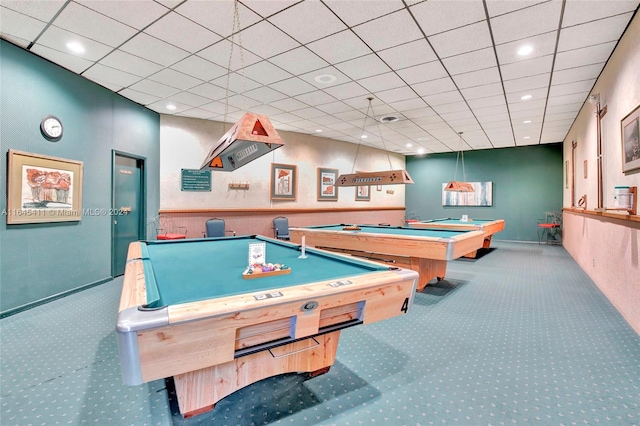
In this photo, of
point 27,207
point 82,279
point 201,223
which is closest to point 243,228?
point 201,223

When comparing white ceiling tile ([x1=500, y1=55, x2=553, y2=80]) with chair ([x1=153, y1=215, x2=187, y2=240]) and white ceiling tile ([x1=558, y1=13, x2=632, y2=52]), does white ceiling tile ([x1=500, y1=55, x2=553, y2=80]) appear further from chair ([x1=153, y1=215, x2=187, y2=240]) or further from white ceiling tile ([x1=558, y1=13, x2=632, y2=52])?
chair ([x1=153, y1=215, x2=187, y2=240])

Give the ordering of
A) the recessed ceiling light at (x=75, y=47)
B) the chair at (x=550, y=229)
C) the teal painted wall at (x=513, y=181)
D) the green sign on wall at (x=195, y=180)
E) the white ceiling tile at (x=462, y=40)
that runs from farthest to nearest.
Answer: the teal painted wall at (x=513, y=181) < the chair at (x=550, y=229) < the green sign on wall at (x=195, y=180) < the recessed ceiling light at (x=75, y=47) < the white ceiling tile at (x=462, y=40)

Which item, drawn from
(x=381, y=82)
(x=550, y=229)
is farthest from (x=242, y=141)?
(x=550, y=229)

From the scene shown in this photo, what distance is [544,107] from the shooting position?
5.58 meters

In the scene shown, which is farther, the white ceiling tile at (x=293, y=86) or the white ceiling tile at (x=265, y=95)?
the white ceiling tile at (x=265, y=95)

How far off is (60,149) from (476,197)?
34.9ft

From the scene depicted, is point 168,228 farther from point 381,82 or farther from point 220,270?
point 381,82

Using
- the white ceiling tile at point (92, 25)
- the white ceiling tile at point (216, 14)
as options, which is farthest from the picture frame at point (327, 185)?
the white ceiling tile at point (92, 25)

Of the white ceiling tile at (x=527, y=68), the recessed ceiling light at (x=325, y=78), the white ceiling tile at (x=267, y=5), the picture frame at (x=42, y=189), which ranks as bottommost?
the picture frame at (x=42, y=189)

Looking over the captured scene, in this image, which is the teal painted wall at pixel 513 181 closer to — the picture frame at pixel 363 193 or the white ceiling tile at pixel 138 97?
the picture frame at pixel 363 193

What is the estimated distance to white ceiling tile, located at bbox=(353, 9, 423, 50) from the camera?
9.63 feet

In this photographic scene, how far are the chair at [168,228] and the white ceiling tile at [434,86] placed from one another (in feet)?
15.8

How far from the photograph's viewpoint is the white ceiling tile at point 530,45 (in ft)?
10.6

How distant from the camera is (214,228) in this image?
6289 mm
